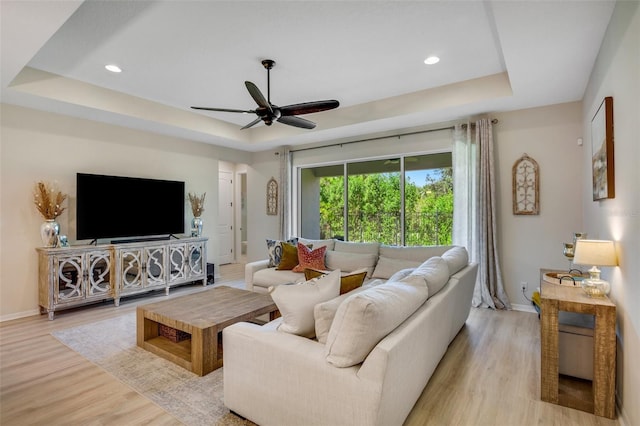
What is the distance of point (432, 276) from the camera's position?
7.57 feet

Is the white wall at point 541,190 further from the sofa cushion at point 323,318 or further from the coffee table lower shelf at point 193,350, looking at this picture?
the coffee table lower shelf at point 193,350

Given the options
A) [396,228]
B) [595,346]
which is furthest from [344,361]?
[396,228]

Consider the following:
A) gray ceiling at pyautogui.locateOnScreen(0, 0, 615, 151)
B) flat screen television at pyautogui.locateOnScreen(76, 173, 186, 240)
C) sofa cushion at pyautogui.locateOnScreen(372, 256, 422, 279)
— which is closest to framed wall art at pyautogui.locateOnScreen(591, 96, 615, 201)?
gray ceiling at pyautogui.locateOnScreen(0, 0, 615, 151)

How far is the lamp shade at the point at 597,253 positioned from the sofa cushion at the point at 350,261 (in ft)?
7.20

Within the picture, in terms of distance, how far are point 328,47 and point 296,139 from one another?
2.79 meters

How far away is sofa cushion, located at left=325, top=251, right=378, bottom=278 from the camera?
4059 millimetres

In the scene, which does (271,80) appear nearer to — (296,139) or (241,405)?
(296,139)

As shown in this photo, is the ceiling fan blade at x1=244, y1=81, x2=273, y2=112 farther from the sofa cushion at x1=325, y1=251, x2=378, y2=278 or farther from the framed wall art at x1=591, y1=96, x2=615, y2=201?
the framed wall art at x1=591, y1=96, x2=615, y2=201

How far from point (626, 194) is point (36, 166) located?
5805 millimetres

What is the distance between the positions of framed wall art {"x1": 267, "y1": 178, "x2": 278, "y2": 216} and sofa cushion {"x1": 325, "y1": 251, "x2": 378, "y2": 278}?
2.49 m

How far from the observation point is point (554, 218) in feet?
12.9

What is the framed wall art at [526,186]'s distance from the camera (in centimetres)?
403

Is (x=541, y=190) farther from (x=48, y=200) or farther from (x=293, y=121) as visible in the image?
(x=48, y=200)

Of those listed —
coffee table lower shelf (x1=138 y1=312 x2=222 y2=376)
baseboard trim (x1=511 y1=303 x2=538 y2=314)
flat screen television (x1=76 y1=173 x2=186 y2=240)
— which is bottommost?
baseboard trim (x1=511 y1=303 x2=538 y2=314)
